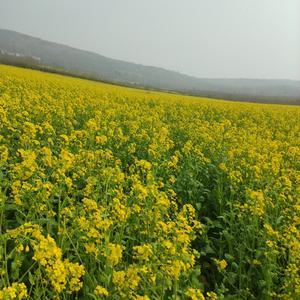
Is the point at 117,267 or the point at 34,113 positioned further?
the point at 34,113

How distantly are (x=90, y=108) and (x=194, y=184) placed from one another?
609 cm

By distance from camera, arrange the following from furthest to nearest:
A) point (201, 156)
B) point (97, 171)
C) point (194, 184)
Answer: point (201, 156)
point (194, 184)
point (97, 171)

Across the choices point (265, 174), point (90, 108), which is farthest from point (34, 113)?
point (265, 174)

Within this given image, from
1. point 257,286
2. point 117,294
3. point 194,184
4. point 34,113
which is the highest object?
point 34,113

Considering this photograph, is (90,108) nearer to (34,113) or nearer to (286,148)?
(34,113)

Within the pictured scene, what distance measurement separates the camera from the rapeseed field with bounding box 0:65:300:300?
275cm

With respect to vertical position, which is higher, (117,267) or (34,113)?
(34,113)

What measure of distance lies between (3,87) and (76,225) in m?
9.28

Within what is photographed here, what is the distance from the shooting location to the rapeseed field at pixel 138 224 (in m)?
2.75

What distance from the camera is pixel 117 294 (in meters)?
2.96

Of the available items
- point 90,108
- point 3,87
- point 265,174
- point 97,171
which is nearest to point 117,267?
point 97,171

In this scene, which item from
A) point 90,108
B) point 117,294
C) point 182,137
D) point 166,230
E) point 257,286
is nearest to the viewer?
point 117,294

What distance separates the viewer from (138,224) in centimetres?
370

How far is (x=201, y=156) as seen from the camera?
6.86m
